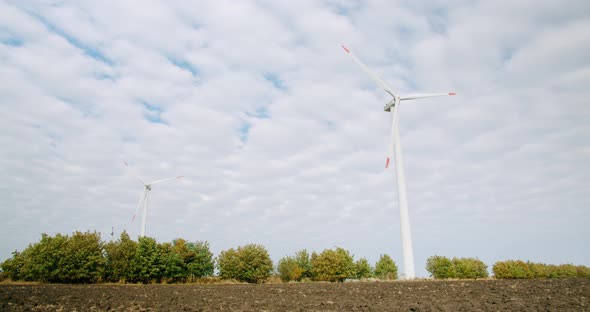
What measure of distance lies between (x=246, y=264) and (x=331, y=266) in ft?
42.8

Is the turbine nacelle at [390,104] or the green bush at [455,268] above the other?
the turbine nacelle at [390,104]

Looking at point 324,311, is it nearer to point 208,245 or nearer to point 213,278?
point 213,278

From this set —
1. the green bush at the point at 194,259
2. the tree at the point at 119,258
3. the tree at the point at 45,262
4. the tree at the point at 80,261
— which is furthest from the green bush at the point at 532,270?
the tree at the point at 45,262

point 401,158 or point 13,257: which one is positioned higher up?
point 401,158

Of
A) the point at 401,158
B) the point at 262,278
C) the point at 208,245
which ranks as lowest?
the point at 262,278

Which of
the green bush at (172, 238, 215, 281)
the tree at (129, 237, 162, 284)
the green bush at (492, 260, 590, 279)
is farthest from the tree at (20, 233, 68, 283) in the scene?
the green bush at (492, 260, 590, 279)

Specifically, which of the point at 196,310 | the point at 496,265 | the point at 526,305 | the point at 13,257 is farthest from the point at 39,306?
the point at 496,265

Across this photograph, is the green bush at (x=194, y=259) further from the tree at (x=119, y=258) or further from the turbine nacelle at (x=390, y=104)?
the turbine nacelle at (x=390, y=104)

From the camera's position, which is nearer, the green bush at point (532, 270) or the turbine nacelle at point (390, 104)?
the turbine nacelle at point (390, 104)

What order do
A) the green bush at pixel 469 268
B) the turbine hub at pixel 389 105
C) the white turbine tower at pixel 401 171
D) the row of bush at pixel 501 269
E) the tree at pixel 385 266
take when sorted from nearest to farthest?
1. the white turbine tower at pixel 401 171
2. the turbine hub at pixel 389 105
3. the row of bush at pixel 501 269
4. the green bush at pixel 469 268
5. the tree at pixel 385 266

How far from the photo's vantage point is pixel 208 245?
64.4 meters

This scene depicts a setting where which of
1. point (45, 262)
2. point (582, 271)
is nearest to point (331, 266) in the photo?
point (45, 262)

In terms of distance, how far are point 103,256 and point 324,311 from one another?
45776 millimetres

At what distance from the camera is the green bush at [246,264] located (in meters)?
58.1
